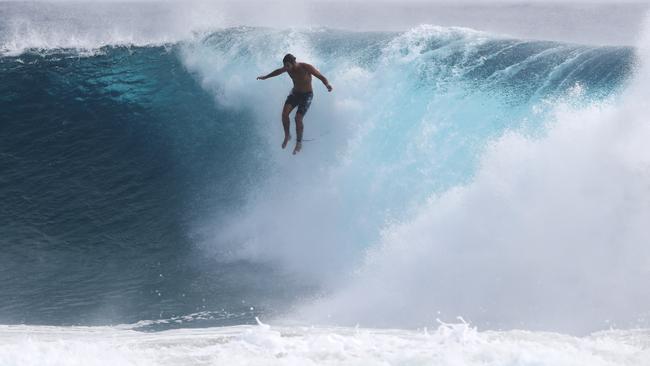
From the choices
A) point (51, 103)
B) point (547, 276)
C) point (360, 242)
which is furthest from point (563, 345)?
point (51, 103)

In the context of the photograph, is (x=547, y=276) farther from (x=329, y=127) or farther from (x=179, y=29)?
(x=179, y=29)

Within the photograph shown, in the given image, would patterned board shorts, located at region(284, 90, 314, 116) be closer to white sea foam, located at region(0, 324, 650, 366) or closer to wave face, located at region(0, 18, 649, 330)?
wave face, located at region(0, 18, 649, 330)

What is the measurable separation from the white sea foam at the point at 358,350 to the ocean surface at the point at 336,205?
0.03 m

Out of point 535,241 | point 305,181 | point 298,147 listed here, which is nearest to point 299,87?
point 298,147

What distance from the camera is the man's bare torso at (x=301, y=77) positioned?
1066 centimetres

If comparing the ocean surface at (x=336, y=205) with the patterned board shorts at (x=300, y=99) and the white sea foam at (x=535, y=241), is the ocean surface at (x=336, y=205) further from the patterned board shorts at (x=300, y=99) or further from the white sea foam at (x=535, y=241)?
the patterned board shorts at (x=300, y=99)

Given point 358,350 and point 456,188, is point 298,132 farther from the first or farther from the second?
point 358,350

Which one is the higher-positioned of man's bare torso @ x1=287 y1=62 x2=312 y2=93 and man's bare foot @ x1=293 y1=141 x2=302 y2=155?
man's bare torso @ x1=287 y1=62 x2=312 y2=93

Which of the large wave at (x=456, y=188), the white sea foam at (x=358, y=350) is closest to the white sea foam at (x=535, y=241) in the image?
the large wave at (x=456, y=188)

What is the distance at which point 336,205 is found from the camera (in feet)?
37.5

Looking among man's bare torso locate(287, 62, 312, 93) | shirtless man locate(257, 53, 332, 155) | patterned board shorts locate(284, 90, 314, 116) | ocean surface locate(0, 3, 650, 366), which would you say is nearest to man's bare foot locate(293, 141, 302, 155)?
shirtless man locate(257, 53, 332, 155)

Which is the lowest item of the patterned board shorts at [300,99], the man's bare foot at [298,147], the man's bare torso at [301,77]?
the man's bare foot at [298,147]

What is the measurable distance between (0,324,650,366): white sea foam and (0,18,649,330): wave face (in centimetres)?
174

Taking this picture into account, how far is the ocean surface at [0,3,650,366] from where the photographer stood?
343 inches
